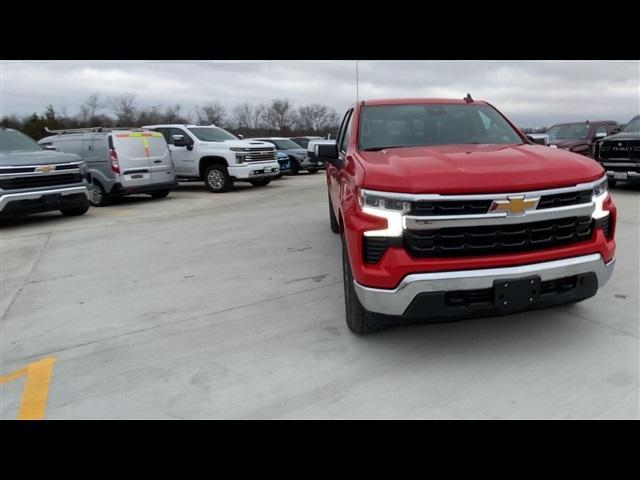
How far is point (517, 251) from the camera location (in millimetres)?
2723

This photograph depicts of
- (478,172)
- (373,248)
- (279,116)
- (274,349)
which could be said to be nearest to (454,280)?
(373,248)

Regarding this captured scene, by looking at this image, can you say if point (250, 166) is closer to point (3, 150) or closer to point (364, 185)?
point (3, 150)

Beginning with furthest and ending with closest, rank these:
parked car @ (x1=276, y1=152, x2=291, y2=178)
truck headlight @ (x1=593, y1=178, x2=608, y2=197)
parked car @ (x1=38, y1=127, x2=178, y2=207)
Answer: parked car @ (x1=276, y1=152, x2=291, y2=178) → parked car @ (x1=38, y1=127, x2=178, y2=207) → truck headlight @ (x1=593, y1=178, x2=608, y2=197)

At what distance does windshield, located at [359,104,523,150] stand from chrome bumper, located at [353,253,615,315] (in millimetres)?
1518

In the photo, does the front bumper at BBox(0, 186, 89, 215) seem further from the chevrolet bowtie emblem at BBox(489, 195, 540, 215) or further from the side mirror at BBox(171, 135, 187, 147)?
the chevrolet bowtie emblem at BBox(489, 195, 540, 215)

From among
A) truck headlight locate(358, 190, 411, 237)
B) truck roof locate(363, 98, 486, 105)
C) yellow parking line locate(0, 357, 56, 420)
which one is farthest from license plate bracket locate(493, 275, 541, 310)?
yellow parking line locate(0, 357, 56, 420)

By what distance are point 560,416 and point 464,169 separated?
4.86 feet

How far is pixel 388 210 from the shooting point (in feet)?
8.81

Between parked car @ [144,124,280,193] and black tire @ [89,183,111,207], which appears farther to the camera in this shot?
parked car @ [144,124,280,193]

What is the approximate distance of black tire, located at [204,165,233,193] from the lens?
41.7 feet

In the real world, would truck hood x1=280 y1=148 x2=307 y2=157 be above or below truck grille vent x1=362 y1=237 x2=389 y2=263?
below

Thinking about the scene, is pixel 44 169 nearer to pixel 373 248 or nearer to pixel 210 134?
pixel 210 134

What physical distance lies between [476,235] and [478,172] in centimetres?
38
